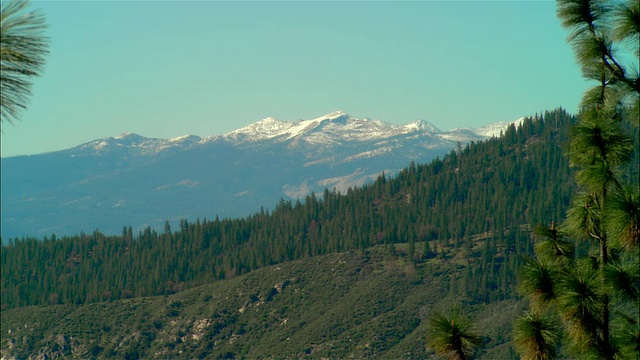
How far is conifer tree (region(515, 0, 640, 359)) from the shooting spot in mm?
14391

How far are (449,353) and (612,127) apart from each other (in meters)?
4.59

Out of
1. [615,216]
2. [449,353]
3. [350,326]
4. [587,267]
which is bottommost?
[350,326]

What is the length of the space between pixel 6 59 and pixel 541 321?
30.8 ft

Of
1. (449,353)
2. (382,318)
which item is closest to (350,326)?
(382,318)

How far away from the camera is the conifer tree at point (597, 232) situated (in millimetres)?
14391

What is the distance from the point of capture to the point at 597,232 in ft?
50.1

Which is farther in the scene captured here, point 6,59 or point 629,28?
point 629,28

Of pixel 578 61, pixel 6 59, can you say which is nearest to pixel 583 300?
pixel 578 61

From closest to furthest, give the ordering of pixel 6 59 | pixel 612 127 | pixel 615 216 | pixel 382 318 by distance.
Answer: pixel 6 59 → pixel 615 216 → pixel 612 127 → pixel 382 318

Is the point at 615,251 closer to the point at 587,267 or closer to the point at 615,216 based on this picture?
the point at 587,267

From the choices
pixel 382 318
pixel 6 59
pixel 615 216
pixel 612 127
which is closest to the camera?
pixel 6 59

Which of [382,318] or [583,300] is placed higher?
[583,300]

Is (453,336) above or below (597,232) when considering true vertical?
below

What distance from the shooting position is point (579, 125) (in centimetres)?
1528
